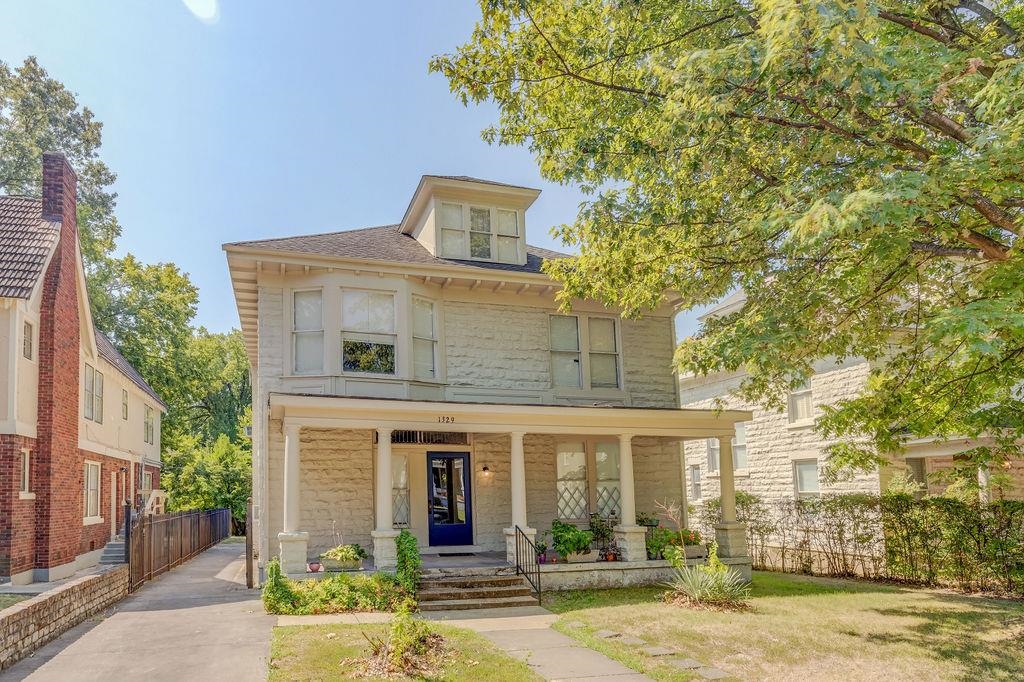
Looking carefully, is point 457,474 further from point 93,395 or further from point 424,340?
point 93,395

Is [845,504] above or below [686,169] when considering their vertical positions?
below

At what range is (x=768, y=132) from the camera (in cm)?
979

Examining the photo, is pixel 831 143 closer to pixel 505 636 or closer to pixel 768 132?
pixel 768 132

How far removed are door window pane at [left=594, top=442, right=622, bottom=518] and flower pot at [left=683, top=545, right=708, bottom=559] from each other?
Result: 2.19m

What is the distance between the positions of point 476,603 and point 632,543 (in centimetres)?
366

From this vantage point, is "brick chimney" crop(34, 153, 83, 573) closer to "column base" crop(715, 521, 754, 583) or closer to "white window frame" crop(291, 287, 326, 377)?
"white window frame" crop(291, 287, 326, 377)

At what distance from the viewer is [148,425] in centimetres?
2802

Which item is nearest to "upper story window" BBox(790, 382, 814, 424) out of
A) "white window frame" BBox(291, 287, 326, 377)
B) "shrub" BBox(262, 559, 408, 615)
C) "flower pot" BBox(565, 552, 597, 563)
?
"flower pot" BBox(565, 552, 597, 563)

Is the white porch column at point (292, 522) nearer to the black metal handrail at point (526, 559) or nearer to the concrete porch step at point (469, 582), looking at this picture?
the concrete porch step at point (469, 582)

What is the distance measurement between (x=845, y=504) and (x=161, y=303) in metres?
26.7

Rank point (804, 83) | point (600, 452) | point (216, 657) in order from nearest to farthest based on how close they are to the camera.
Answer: point (804, 83) < point (216, 657) < point (600, 452)

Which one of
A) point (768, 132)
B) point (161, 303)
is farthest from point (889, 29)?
point (161, 303)

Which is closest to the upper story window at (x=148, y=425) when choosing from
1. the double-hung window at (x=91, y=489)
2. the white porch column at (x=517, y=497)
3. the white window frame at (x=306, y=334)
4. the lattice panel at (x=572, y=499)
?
the double-hung window at (x=91, y=489)

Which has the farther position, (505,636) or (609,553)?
(609,553)
